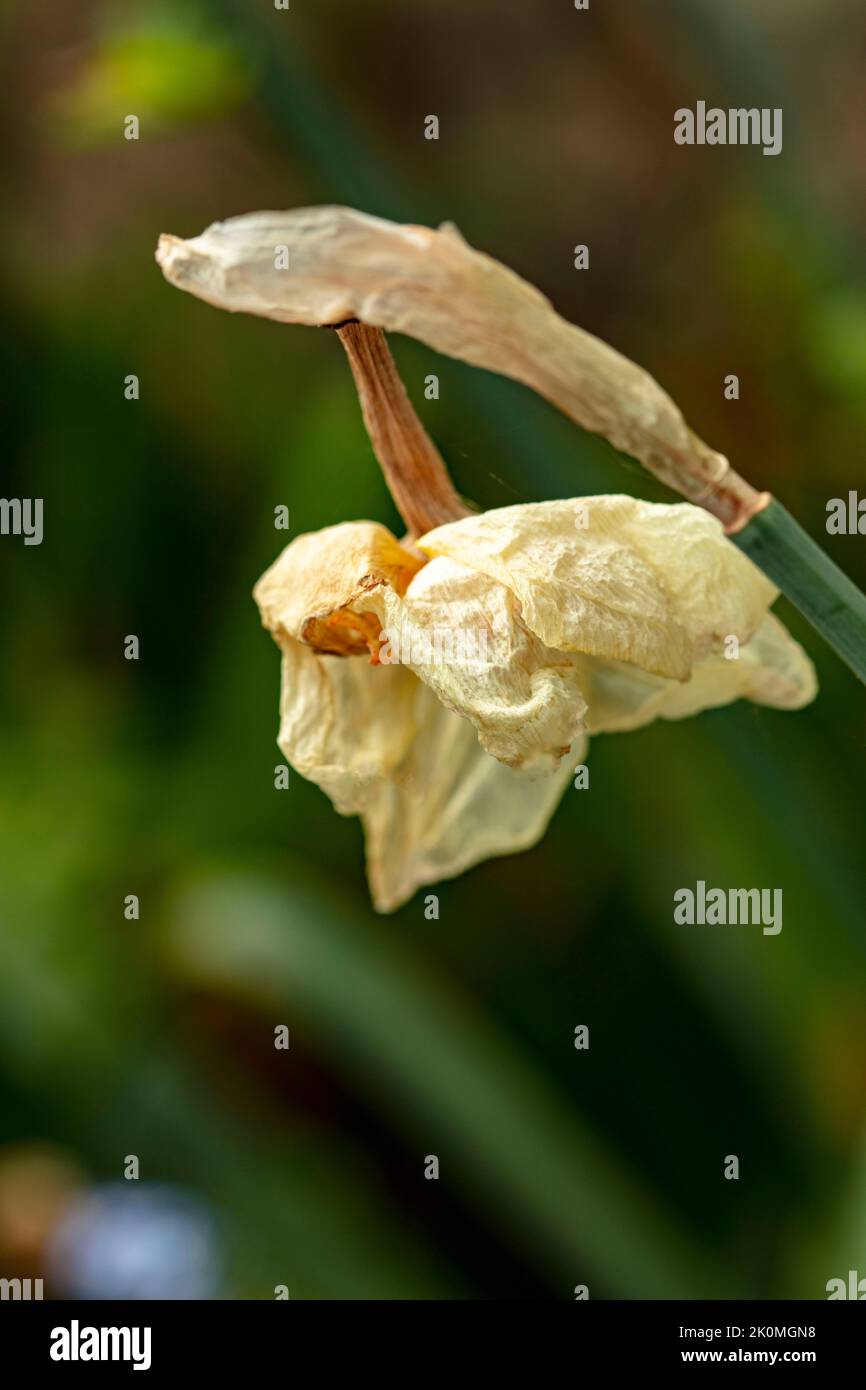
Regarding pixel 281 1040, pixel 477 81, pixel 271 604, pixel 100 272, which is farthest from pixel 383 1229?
pixel 477 81

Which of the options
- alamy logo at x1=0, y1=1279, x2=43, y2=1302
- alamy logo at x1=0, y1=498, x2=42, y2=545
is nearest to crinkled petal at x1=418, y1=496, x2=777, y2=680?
alamy logo at x1=0, y1=1279, x2=43, y2=1302

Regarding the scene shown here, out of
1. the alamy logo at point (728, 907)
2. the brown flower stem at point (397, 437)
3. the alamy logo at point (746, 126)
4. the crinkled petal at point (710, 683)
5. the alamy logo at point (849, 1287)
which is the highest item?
the alamy logo at point (746, 126)

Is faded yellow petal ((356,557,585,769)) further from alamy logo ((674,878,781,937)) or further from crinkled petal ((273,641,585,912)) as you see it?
alamy logo ((674,878,781,937))

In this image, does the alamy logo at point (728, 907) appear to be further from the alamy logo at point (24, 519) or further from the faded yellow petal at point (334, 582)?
the alamy logo at point (24, 519)

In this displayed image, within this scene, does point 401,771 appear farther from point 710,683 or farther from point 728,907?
point 728,907

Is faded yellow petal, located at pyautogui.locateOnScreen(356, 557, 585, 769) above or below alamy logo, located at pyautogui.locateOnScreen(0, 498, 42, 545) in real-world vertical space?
below

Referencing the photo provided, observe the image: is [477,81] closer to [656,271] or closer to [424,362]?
[656,271]

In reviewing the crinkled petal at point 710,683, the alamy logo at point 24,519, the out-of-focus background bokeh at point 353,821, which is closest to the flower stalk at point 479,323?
the crinkled petal at point 710,683
